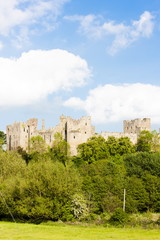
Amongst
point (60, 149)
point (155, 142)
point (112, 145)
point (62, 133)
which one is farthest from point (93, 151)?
point (155, 142)

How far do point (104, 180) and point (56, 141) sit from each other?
96.6ft

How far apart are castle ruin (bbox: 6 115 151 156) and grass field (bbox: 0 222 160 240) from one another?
41642 millimetres

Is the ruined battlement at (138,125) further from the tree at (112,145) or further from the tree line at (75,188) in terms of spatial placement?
the tree line at (75,188)

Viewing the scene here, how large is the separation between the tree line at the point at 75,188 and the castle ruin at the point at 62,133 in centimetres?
1062

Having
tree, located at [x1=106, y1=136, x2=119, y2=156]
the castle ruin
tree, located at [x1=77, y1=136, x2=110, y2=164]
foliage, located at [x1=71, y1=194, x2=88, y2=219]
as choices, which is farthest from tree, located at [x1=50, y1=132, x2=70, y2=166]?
foliage, located at [x1=71, y1=194, x2=88, y2=219]

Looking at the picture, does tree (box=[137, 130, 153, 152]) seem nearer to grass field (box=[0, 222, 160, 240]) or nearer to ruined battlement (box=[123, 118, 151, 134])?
ruined battlement (box=[123, 118, 151, 134])

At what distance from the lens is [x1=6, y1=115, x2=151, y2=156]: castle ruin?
80256mm

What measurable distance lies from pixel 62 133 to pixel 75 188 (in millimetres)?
41303

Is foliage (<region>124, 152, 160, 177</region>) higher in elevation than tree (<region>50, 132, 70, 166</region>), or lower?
lower

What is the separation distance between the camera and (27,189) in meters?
42.4

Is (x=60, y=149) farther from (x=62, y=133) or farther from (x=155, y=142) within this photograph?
(x=155, y=142)

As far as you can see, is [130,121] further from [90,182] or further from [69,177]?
[69,177]

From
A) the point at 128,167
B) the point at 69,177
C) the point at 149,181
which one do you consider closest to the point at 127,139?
the point at 128,167

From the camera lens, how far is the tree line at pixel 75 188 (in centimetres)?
4138
